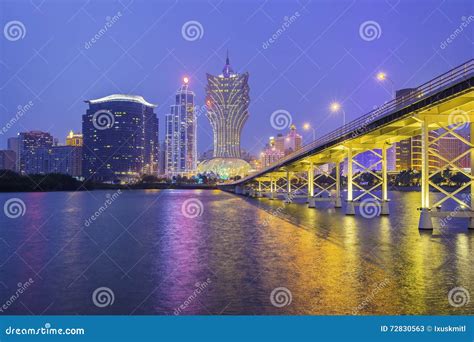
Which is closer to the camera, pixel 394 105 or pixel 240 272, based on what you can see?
pixel 240 272

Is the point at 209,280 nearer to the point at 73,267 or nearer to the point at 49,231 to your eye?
the point at 73,267

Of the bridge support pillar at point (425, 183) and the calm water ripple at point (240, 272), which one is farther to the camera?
the bridge support pillar at point (425, 183)

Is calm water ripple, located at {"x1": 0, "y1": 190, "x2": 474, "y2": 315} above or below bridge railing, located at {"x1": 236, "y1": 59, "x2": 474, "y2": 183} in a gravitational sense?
below

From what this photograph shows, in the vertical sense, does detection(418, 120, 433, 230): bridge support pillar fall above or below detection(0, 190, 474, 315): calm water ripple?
above

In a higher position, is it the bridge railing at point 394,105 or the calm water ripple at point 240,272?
the bridge railing at point 394,105

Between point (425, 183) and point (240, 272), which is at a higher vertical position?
point (425, 183)

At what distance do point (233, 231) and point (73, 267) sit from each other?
1594cm

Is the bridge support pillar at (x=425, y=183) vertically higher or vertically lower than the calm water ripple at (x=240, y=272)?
higher

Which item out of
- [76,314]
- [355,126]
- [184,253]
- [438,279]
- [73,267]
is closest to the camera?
[76,314]

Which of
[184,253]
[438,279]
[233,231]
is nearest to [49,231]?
[233,231]

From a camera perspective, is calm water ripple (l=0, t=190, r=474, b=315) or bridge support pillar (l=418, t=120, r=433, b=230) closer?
calm water ripple (l=0, t=190, r=474, b=315)

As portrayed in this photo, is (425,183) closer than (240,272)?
No

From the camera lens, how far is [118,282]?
16.2 m

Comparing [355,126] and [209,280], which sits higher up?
[355,126]
